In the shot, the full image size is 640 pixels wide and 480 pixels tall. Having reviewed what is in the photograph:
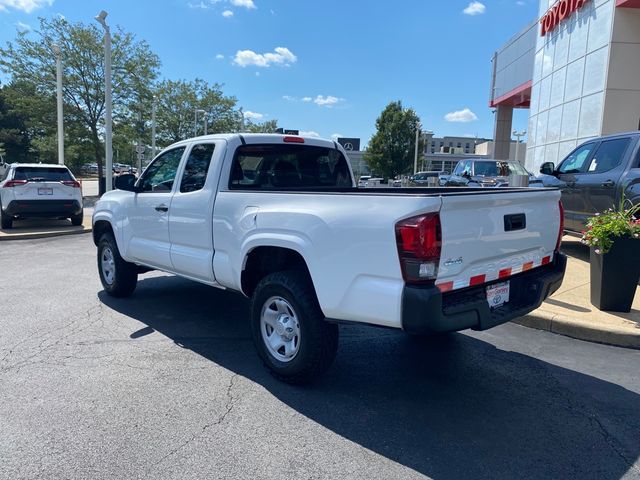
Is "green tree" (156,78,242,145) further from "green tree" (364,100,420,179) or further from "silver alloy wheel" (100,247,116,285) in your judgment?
"silver alloy wheel" (100,247,116,285)

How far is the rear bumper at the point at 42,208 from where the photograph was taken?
38.9 feet

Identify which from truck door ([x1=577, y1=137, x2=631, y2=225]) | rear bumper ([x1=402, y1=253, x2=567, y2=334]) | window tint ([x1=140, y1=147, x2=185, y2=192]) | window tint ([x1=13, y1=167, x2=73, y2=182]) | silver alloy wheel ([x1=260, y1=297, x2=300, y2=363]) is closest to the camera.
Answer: rear bumper ([x1=402, y1=253, x2=567, y2=334])

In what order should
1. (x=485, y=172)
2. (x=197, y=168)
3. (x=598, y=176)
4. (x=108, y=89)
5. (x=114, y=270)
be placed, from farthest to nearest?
1. (x=485, y=172)
2. (x=108, y=89)
3. (x=598, y=176)
4. (x=114, y=270)
5. (x=197, y=168)

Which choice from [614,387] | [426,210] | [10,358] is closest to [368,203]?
[426,210]

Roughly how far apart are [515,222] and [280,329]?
1.96 m

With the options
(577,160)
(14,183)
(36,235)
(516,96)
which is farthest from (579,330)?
(516,96)

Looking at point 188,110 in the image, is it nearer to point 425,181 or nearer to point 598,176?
point 425,181

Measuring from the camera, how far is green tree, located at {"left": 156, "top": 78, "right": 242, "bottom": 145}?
122ft

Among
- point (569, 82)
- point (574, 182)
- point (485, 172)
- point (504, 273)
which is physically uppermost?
point (569, 82)

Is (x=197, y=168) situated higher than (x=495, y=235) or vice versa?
(x=197, y=168)

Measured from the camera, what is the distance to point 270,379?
405 cm

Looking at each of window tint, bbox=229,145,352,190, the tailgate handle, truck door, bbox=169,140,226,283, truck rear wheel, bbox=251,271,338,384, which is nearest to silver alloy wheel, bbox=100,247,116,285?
truck door, bbox=169,140,226,283

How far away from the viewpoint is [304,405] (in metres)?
3.62

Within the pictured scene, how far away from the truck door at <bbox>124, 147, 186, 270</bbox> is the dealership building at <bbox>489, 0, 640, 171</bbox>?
48.0 ft
